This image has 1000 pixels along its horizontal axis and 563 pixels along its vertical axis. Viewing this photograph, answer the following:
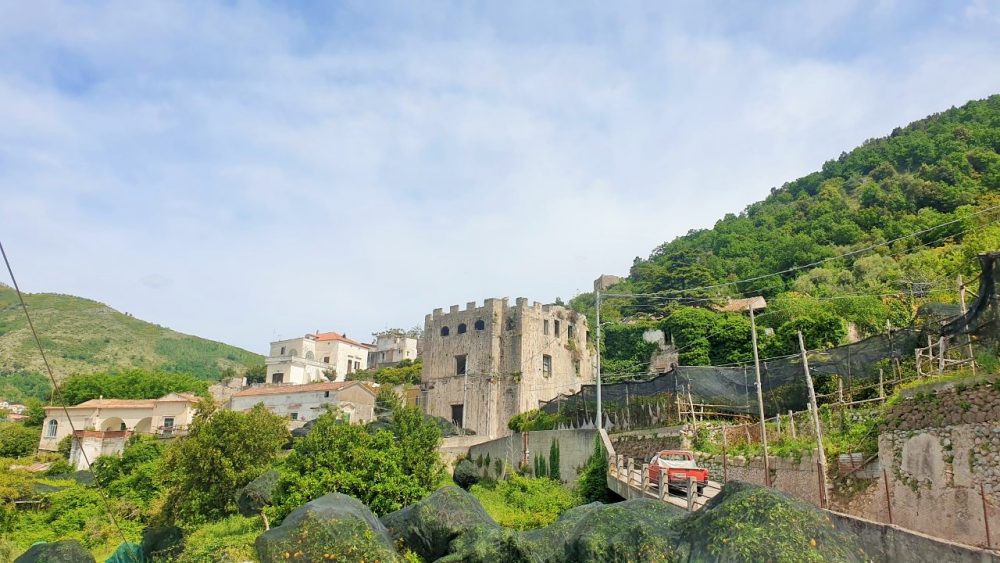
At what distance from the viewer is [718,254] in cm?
8069

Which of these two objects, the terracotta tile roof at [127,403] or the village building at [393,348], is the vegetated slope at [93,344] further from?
the terracotta tile roof at [127,403]

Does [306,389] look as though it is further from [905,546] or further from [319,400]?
[905,546]

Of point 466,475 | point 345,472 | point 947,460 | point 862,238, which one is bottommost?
point 466,475

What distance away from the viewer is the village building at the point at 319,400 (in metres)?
55.3

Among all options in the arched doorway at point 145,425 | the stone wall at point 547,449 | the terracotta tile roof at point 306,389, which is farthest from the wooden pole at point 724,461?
the arched doorway at point 145,425

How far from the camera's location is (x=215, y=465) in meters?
31.0

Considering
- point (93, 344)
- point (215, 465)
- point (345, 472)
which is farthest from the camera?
point (93, 344)

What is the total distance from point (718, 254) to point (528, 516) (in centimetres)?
6054

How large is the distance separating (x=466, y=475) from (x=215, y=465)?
13.2m

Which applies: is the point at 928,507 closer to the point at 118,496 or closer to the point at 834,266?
the point at 118,496

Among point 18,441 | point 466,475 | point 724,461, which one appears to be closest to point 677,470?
point 724,461

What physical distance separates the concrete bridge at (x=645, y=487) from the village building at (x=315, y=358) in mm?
58109

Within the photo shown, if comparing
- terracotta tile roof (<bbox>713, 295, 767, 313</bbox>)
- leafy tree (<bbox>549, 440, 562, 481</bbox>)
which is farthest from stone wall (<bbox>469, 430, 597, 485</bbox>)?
terracotta tile roof (<bbox>713, 295, 767, 313</bbox>)

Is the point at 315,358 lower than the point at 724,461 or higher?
higher
